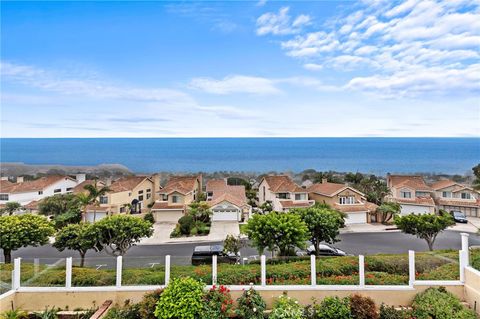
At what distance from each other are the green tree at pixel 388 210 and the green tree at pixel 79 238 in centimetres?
2754

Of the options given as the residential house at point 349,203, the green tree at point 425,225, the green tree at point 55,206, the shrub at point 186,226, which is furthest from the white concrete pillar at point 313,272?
the green tree at point 55,206

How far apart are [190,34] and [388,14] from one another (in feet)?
46.2

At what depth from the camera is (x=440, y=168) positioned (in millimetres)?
129625

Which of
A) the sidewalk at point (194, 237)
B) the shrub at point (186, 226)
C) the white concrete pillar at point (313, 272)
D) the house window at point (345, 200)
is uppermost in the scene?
the house window at point (345, 200)

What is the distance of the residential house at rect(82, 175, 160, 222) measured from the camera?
32.6m

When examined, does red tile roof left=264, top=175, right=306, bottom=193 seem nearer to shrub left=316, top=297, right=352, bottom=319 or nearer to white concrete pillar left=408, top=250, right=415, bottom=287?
white concrete pillar left=408, top=250, right=415, bottom=287

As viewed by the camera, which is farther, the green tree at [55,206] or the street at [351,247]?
the green tree at [55,206]

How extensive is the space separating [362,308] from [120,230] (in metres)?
12.8

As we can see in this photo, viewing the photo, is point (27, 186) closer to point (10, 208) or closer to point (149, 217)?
point (10, 208)

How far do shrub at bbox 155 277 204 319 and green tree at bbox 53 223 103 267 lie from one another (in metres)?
9.25

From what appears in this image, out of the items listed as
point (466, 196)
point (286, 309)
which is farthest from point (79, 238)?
point (466, 196)

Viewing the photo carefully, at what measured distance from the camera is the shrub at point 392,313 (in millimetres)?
8594

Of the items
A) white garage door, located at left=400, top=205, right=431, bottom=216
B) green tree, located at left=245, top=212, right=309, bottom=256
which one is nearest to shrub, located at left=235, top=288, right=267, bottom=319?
green tree, located at left=245, top=212, right=309, bottom=256

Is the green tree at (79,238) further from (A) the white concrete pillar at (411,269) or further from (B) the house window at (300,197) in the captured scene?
(B) the house window at (300,197)
